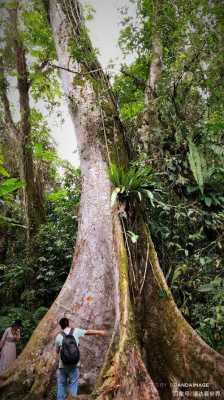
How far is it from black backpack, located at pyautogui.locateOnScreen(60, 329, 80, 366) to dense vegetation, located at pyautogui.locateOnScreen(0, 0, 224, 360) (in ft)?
4.90

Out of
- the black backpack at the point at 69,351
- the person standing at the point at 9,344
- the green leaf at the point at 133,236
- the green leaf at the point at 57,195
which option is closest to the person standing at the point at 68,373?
the black backpack at the point at 69,351

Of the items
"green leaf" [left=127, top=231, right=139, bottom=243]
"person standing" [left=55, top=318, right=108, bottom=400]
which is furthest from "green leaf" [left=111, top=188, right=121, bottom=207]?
"person standing" [left=55, top=318, right=108, bottom=400]

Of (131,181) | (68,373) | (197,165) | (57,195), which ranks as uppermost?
(57,195)

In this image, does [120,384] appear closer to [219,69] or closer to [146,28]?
[219,69]

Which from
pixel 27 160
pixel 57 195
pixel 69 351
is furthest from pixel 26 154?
pixel 69 351

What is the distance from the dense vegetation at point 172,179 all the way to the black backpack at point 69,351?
1.49 meters

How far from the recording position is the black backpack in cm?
408

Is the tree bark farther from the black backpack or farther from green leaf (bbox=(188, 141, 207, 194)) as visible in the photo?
the black backpack

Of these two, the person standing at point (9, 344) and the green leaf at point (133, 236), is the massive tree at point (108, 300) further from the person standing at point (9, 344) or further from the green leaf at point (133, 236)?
the person standing at point (9, 344)

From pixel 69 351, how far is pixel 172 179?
3.65 metres

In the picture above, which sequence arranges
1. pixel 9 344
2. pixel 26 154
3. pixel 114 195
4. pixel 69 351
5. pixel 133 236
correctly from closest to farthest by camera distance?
pixel 69 351 → pixel 133 236 → pixel 114 195 → pixel 9 344 → pixel 26 154

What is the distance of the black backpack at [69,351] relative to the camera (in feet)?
13.4

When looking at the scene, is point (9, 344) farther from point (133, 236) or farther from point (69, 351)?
point (133, 236)

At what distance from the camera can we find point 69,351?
4086 mm
